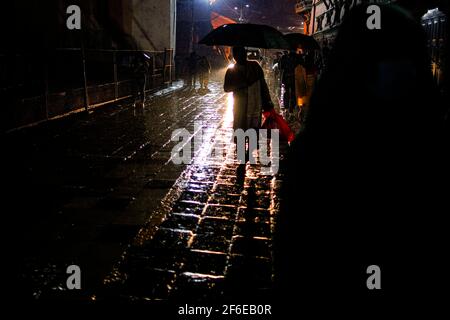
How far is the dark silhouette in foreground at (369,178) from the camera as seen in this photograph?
1.78 m

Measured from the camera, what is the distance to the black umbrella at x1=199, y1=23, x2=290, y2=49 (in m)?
6.95

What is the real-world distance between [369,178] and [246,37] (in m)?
5.67

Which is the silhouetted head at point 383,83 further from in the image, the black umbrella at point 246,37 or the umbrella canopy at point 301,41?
the umbrella canopy at point 301,41

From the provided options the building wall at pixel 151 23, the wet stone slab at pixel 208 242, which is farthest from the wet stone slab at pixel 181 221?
the building wall at pixel 151 23

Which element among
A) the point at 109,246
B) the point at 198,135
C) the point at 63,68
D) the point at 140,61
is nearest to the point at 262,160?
the point at 198,135

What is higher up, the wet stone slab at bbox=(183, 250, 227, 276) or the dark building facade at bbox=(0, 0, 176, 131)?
the dark building facade at bbox=(0, 0, 176, 131)

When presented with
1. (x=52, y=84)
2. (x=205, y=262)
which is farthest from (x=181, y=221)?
(x=52, y=84)

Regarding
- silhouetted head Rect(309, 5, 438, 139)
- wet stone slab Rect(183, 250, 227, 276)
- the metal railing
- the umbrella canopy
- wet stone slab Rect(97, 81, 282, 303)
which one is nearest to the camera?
silhouetted head Rect(309, 5, 438, 139)

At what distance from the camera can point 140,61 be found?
14.7 meters

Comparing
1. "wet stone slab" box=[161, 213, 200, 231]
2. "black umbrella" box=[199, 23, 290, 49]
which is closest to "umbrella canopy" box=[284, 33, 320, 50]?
"black umbrella" box=[199, 23, 290, 49]

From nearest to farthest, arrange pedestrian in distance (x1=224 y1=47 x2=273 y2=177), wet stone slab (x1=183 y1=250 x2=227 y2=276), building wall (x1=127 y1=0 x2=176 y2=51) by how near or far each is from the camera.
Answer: wet stone slab (x1=183 y1=250 x2=227 y2=276)
pedestrian in distance (x1=224 y1=47 x2=273 y2=177)
building wall (x1=127 y1=0 x2=176 y2=51)

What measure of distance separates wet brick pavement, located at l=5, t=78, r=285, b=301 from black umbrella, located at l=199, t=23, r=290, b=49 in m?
2.17

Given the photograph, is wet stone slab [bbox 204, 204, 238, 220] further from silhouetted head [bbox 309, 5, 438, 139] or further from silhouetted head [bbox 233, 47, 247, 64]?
silhouetted head [bbox 309, 5, 438, 139]

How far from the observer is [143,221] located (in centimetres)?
488
